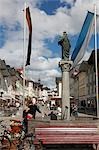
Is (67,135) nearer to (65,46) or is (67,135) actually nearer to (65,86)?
(65,86)

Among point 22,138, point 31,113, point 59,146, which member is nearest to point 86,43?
point 31,113

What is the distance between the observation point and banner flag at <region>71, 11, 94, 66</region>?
69.4 ft

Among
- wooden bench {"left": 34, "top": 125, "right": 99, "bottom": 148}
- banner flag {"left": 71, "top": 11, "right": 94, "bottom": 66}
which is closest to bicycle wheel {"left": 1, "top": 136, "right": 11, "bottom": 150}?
wooden bench {"left": 34, "top": 125, "right": 99, "bottom": 148}

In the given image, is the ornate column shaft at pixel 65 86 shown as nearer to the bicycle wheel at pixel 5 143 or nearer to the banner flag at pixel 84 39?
the banner flag at pixel 84 39

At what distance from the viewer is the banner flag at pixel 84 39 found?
21.1 meters

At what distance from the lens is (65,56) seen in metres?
22.8

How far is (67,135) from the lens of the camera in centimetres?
1386

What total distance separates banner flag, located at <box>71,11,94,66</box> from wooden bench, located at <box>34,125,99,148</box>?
6.89 m

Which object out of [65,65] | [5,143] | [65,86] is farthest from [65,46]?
[5,143]

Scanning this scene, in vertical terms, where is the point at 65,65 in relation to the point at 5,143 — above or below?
above

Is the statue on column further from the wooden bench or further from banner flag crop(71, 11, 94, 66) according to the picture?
the wooden bench

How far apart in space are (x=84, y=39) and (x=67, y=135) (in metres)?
8.55

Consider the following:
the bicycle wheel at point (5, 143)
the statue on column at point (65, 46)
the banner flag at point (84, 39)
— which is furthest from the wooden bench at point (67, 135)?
the statue on column at point (65, 46)

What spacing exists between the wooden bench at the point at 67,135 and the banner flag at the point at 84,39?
689cm
